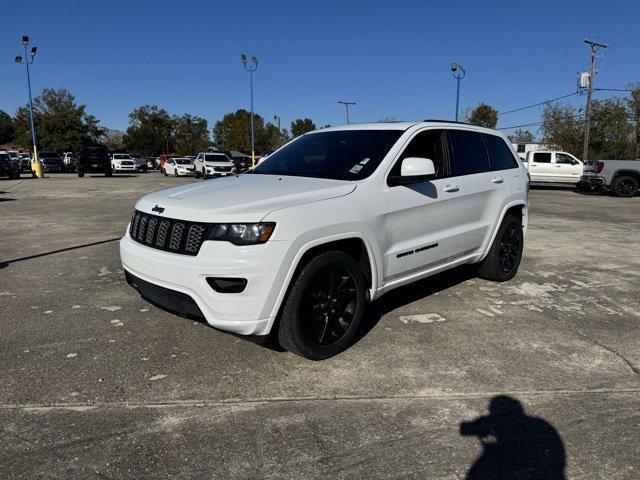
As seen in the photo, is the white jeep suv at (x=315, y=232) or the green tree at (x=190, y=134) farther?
the green tree at (x=190, y=134)

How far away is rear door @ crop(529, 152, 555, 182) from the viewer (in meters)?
23.5

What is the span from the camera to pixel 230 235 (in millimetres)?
3213

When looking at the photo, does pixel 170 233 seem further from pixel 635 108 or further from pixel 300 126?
pixel 300 126

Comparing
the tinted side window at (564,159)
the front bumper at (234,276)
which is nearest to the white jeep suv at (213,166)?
the tinted side window at (564,159)

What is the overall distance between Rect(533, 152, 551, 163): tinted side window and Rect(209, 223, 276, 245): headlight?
23139 millimetres

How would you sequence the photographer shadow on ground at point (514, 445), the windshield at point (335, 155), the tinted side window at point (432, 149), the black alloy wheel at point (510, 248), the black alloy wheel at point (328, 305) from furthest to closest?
the black alloy wheel at point (510, 248) < the tinted side window at point (432, 149) < the windshield at point (335, 155) < the black alloy wheel at point (328, 305) < the photographer shadow on ground at point (514, 445)

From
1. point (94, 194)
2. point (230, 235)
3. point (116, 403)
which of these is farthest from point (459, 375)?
point (94, 194)

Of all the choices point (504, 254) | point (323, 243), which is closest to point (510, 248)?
point (504, 254)

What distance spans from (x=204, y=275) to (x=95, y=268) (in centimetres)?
390

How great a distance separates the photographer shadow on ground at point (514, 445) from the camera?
→ 245 cm

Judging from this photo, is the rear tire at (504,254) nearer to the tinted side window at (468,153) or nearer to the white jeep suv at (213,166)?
the tinted side window at (468,153)

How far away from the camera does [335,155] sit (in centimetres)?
445

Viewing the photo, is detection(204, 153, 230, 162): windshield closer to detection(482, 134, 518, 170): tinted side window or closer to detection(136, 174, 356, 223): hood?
detection(482, 134, 518, 170): tinted side window

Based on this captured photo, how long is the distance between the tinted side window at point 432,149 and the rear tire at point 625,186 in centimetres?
1746
